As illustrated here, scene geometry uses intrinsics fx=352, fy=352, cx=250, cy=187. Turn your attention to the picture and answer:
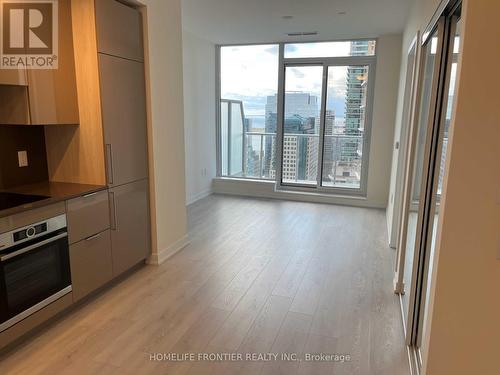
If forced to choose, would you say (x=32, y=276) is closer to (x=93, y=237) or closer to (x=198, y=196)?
(x=93, y=237)

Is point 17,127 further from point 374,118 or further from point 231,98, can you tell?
point 374,118

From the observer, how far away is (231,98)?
22.1 ft

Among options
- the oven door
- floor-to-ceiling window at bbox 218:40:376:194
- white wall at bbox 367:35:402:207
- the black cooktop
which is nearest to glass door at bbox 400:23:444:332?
the oven door

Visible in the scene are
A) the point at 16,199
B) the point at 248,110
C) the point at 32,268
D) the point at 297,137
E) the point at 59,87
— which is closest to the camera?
the point at 32,268

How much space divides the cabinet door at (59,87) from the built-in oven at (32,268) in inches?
30.2

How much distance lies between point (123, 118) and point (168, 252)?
4.86 ft

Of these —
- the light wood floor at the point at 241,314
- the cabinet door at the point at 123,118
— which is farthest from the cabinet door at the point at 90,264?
the cabinet door at the point at 123,118

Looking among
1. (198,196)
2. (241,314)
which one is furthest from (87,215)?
(198,196)

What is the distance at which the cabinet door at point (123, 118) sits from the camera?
9.21ft

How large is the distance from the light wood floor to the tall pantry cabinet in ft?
1.46

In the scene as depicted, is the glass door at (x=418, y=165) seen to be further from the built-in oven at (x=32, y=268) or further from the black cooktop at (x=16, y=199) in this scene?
the black cooktop at (x=16, y=199)

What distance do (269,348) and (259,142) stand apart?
4858mm

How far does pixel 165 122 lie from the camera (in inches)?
139

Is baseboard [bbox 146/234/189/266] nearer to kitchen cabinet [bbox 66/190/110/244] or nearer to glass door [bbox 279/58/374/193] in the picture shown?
kitchen cabinet [bbox 66/190/110/244]
